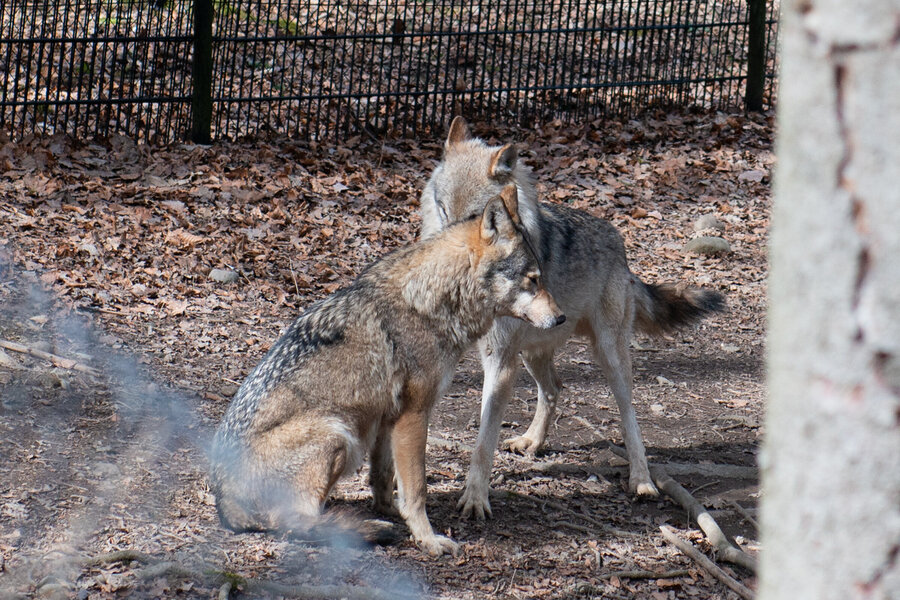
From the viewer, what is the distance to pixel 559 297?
5.37m

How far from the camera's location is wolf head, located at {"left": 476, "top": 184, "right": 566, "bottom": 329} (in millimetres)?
4500

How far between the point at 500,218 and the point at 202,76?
691 centimetres

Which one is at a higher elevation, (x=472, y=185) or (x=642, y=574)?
(x=472, y=185)

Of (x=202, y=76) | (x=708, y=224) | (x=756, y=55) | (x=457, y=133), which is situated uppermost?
(x=756, y=55)

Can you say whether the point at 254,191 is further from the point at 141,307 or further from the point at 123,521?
the point at 123,521

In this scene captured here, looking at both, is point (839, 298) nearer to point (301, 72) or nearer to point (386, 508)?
point (386, 508)

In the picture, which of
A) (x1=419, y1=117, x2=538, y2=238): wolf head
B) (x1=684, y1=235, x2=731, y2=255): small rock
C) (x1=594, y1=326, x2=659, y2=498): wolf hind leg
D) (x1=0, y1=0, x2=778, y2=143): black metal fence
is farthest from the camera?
(x1=0, y1=0, x2=778, y2=143): black metal fence

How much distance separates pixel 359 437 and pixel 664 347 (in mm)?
3996

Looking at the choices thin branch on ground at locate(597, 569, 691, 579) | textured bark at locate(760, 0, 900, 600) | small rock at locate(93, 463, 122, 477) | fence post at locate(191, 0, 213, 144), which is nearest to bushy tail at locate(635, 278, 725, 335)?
thin branch on ground at locate(597, 569, 691, 579)

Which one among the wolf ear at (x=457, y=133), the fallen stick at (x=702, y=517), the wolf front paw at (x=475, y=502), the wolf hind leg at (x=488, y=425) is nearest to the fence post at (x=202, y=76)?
the wolf ear at (x=457, y=133)

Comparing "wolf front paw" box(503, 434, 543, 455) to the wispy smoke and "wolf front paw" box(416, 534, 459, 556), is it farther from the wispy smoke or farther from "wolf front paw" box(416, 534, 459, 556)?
the wispy smoke

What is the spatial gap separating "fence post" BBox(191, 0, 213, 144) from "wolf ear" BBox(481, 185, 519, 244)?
681 cm

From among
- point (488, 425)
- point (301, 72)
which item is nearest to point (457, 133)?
point (488, 425)

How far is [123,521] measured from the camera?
4238 mm
